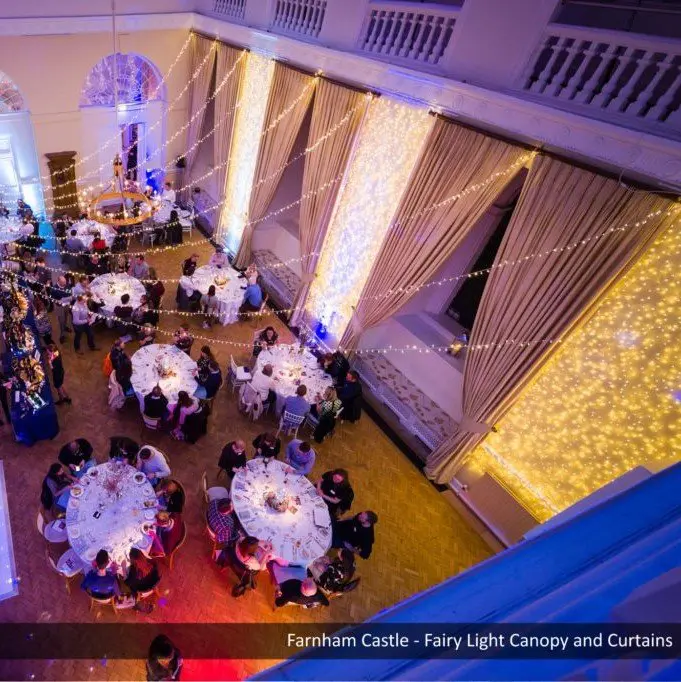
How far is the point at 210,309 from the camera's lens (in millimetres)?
9398

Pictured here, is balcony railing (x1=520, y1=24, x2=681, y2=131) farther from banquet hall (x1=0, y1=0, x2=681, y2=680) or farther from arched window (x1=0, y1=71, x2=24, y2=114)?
arched window (x1=0, y1=71, x2=24, y2=114)

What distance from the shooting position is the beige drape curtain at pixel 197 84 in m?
11.4

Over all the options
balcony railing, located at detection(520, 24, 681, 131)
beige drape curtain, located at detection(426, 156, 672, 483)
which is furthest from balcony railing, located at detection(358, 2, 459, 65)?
beige drape curtain, located at detection(426, 156, 672, 483)

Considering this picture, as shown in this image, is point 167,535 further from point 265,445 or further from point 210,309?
point 210,309

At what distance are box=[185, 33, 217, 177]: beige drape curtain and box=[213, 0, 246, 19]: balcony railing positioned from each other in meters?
0.71

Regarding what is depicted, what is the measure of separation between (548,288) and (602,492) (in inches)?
96.2

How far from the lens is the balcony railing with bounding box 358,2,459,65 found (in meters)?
6.00

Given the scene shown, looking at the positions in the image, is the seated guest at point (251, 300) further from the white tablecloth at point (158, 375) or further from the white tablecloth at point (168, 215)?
the white tablecloth at point (168, 215)

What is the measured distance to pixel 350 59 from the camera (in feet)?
23.2

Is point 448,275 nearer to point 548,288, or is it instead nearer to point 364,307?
point 364,307

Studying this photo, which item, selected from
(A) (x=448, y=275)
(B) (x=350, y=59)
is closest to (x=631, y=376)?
(A) (x=448, y=275)

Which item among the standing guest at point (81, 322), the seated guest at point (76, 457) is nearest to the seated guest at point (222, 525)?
the seated guest at point (76, 457)

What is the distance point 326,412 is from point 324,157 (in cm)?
461

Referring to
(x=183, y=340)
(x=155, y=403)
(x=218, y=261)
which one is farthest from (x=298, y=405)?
(x=218, y=261)
